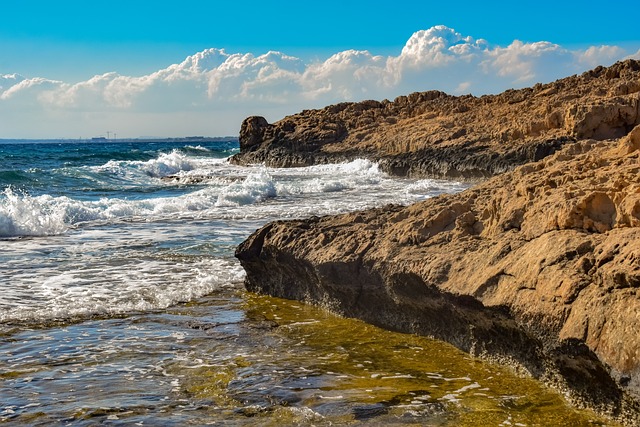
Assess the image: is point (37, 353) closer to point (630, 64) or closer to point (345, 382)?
point (345, 382)

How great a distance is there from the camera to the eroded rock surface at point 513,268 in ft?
14.0

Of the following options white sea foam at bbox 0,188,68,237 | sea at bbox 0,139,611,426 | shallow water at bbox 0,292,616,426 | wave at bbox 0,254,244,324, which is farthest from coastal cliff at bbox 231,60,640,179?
shallow water at bbox 0,292,616,426

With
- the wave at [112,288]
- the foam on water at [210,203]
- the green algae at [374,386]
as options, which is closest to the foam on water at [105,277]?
the wave at [112,288]

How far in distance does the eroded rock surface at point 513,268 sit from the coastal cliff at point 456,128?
58.4ft

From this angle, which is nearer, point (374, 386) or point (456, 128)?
point (374, 386)

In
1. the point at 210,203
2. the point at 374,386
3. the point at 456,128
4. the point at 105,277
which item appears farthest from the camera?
the point at 456,128

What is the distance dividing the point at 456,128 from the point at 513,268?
28.1 meters

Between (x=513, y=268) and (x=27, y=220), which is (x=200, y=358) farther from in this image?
(x=27, y=220)

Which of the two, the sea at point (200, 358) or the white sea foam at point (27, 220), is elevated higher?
the white sea foam at point (27, 220)

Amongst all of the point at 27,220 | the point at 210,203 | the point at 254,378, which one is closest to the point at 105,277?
the point at 254,378

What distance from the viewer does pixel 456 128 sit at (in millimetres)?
32500

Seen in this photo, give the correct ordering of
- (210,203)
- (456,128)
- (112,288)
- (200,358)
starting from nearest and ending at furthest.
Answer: (200,358) < (112,288) < (210,203) < (456,128)

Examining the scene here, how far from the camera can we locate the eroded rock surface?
14.0 feet

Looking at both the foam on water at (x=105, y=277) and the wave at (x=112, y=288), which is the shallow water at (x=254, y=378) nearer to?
the wave at (x=112, y=288)
